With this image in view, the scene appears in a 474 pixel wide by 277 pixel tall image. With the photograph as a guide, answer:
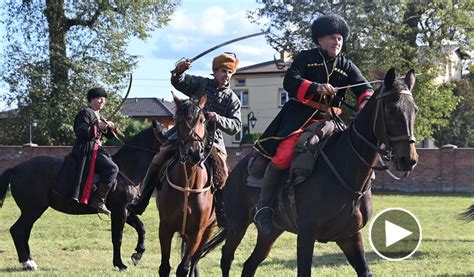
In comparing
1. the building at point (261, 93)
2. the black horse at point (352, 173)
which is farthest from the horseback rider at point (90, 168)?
the building at point (261, 93)

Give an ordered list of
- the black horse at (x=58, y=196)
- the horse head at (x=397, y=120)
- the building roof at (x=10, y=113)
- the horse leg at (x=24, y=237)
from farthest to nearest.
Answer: the building roof at (x=10, y=113)
the black horse at (x=58, y=196)
the horse leg at (x=24, y=237)
the horse head at (x=397, y=120)

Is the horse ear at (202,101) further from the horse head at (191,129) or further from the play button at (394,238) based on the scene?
the play button at (394,238)

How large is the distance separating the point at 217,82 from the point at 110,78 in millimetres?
27835

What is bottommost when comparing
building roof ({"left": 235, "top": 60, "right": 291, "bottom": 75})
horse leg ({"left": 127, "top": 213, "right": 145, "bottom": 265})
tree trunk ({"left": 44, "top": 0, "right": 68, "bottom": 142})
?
horse leg ({"left": 127, "top": 213, "right": 145, "bottom": 265})

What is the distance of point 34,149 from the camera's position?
1335 inches

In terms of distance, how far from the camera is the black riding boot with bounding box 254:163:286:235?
6.97 meters

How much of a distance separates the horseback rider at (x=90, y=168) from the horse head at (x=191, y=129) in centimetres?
340

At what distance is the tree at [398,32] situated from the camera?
34.0 meters

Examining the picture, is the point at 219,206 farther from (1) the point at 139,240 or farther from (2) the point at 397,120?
(2) the point at 397,120

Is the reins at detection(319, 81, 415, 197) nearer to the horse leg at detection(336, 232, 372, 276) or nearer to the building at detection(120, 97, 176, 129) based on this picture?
the horse leg at detection(336, 232, 372, 276)

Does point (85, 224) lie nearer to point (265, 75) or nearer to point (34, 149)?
point (34, 149)

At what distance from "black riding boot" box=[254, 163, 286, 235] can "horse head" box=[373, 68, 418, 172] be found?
49.9 inches

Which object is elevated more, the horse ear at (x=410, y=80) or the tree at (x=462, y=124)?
the tree at (x=462, y=124)

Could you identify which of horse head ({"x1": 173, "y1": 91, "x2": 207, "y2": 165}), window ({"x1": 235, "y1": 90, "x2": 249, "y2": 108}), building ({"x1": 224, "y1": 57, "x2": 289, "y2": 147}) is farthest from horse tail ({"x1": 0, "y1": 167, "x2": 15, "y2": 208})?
window ({"x1": 235, "y1": 90, "x2": 249, "y2": 108})
